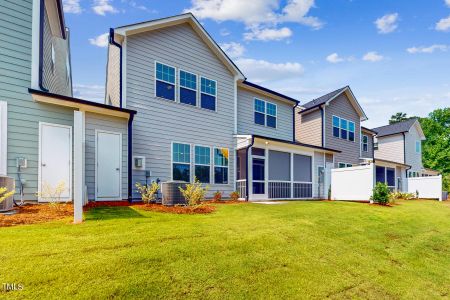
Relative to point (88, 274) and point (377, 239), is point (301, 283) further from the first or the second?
point (377, 239)

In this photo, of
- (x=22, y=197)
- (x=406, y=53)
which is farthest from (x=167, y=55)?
(x=406, y=53)

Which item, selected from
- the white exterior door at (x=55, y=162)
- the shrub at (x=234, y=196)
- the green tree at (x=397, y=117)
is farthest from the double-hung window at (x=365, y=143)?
the green tree at (x=397, y=117)

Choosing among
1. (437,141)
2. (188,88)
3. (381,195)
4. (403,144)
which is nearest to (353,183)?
(381,195)

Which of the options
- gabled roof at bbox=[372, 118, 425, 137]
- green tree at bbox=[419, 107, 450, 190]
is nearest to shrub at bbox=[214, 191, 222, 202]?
gabled roof at bbox=[372, 118, 425, 137]

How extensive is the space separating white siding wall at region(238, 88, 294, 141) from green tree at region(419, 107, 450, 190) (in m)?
37.6

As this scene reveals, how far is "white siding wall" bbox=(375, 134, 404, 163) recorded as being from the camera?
29350mm

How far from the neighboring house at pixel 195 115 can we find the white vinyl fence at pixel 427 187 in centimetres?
1171

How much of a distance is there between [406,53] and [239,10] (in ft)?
34.1

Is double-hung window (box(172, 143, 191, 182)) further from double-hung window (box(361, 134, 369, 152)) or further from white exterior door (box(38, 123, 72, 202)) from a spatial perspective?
double-hung window (box(361, 134, 369, 152))

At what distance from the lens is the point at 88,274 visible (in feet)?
11.7

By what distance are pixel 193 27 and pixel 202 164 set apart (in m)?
6.56

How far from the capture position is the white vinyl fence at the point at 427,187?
21.4m

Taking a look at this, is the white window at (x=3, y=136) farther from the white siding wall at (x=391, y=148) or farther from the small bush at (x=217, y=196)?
the white siding wall at (x=391, y=148)

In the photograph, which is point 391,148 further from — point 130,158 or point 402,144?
point 130,158
